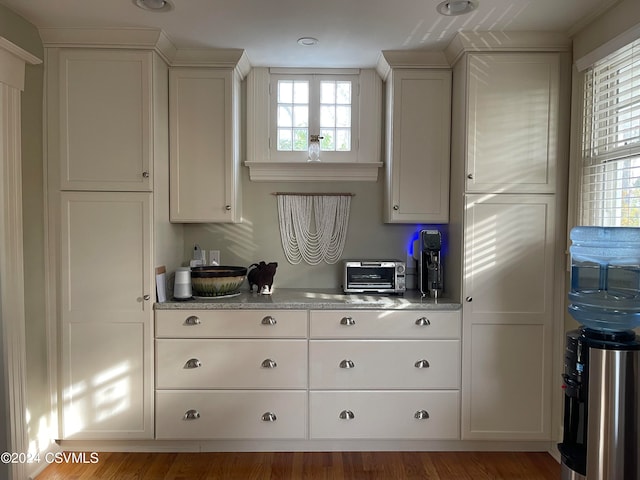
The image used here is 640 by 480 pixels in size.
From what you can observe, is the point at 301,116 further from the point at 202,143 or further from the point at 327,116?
the point at 202,143

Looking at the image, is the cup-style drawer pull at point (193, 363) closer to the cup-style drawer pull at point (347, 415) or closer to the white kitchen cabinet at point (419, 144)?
the cup-style drawer pull at point (347, 415)

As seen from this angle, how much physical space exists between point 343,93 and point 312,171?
0.62 m

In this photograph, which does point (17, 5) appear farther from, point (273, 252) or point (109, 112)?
point (273, 252)

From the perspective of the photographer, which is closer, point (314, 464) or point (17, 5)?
point (17, 5)

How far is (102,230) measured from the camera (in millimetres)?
2543

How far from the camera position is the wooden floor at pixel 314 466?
2420 mm

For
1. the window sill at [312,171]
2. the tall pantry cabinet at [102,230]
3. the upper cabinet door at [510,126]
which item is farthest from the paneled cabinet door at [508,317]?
the tall pantry cabinet at [102,230]

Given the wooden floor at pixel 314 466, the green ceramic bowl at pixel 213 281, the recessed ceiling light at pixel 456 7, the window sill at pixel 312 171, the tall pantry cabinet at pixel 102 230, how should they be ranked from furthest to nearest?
the window sill at pixel 312 171, the green ceramic bowl at pixel 213 281, the tall pantry cabinet at pixel 102 230, the wooden floor at pixel 314 466, the recessed ceiling light at pixel 456 7

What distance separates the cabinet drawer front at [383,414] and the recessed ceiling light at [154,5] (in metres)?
2.26

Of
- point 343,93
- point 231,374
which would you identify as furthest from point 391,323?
point 343,93

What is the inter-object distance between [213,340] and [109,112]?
1.46 meters

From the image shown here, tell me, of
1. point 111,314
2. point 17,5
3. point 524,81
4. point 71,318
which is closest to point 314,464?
point 111,314

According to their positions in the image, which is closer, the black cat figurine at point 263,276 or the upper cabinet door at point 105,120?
the upper cabinet door at point 105,120

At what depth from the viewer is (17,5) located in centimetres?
220
